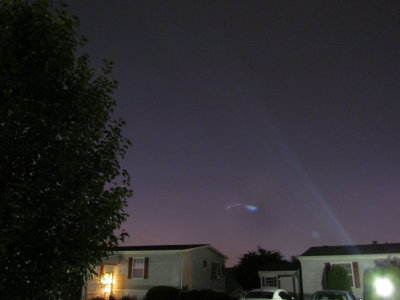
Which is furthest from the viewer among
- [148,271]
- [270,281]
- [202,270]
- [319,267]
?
[270,281]

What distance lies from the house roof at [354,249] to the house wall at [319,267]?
498mm

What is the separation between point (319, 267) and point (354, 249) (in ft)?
11.4

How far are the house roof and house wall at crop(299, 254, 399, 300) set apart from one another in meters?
0.50

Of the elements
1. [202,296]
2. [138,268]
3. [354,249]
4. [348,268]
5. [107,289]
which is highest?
[354,249]

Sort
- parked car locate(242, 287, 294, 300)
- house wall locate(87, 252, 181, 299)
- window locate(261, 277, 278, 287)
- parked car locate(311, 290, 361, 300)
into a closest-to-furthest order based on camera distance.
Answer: parked car locate(311, 290, 361, 300)
parked car locate(242, 287, 294, 300)
house wall locate(87, 252, 181, 299)
window locate(261, 277, 278, 287)

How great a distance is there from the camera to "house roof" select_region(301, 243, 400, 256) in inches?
1234

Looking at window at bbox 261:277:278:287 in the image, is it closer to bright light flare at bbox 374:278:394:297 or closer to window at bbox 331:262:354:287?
window at bbox 331:262:354:287

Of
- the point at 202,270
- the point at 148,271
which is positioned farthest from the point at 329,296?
the point at 202,270

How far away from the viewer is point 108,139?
8.59m

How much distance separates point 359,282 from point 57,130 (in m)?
28.3

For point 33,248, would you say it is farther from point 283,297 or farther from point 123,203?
point 283,297

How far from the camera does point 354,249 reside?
33344mm

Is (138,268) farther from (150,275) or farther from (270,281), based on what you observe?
(270,281)

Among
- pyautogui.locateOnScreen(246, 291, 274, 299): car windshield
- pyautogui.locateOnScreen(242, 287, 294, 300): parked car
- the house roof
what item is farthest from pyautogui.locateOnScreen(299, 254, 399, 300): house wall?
pyautogui.locateOnScreen(246, 291, 274, 299): car windshield
